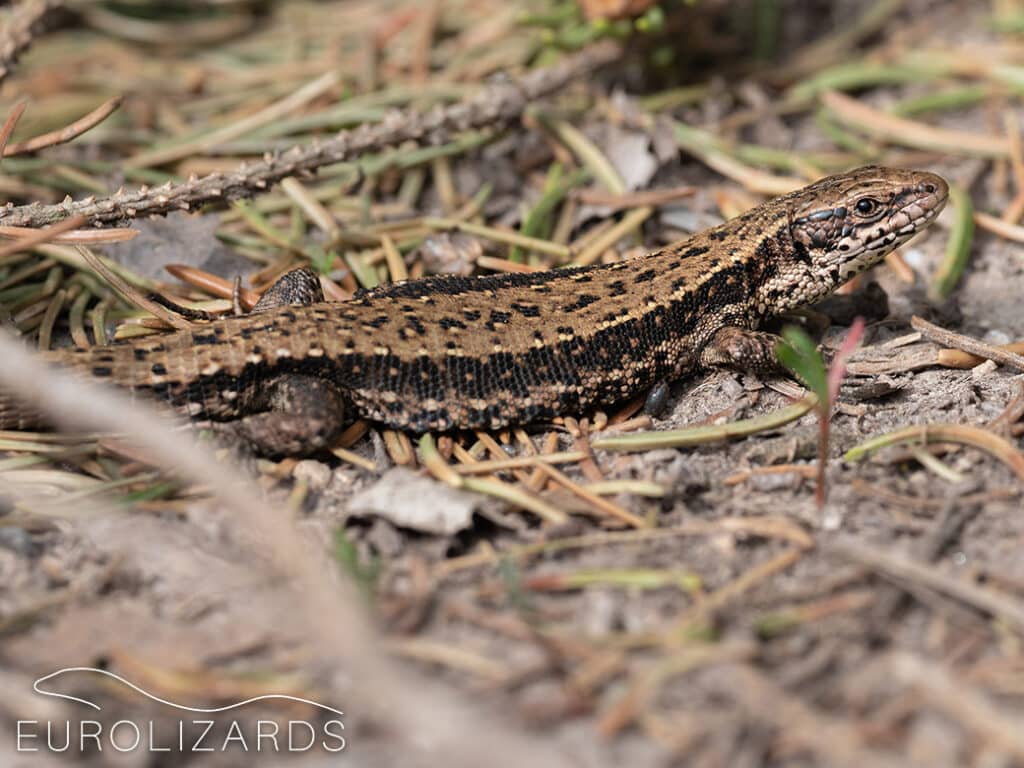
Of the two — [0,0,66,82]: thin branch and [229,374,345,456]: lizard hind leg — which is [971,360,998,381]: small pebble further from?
[0,0,66,82]: thin branch

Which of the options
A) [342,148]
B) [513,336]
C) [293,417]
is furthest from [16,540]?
[342,148]

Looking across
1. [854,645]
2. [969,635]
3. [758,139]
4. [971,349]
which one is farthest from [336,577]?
[758,139]

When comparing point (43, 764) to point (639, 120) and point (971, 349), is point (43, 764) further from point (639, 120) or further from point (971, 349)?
point (639, 120)

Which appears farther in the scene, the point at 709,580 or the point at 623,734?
the point at 709,580

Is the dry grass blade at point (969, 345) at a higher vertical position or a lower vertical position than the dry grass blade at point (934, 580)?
higher

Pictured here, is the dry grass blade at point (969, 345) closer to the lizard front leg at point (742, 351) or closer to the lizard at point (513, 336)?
the lizard at point (513, 336)

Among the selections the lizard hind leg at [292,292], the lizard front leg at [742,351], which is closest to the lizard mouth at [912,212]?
the lizard front leg at [742,351]

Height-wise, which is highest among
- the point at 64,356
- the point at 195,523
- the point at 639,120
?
the point at 639,120

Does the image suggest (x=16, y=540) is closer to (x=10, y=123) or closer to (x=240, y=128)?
(x=10, y=123)
